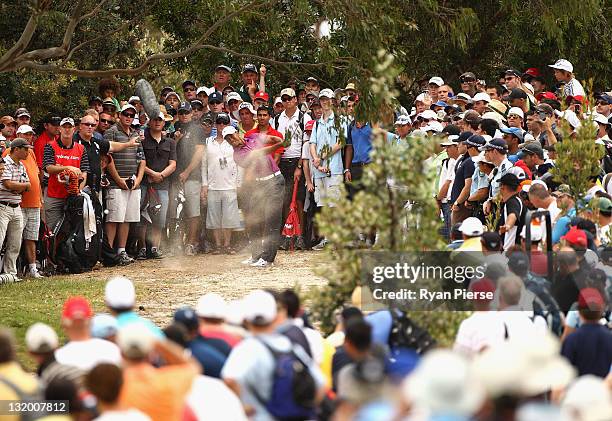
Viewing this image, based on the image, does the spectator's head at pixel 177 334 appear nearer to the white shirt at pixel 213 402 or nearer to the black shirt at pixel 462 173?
the white shirt at pixel 213 402

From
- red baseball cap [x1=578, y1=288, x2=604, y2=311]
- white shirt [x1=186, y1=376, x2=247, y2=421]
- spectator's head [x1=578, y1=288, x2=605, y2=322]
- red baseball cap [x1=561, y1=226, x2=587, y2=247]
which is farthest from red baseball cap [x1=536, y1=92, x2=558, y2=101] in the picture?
white shirt [x1=186, y1=376, x2=247, y2=421]

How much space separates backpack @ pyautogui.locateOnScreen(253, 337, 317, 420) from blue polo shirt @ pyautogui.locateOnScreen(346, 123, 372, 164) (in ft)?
39.7

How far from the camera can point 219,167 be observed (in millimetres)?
20281

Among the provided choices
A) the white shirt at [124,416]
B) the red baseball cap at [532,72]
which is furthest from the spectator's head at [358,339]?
the red baseball cap at [532,72]

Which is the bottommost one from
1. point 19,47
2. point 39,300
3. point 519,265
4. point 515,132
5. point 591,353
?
point 39,300

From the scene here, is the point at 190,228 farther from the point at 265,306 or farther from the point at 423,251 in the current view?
the point at 265,306

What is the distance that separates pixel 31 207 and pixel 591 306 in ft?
32.8

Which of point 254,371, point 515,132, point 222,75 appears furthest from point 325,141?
point 254,371

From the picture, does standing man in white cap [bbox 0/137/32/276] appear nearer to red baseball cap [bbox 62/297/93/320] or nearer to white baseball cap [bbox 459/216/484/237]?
white baseball cap [bbox 459/216/484/237]

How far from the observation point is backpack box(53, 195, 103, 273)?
18.1 metres

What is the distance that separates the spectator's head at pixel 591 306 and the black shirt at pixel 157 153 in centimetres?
1144

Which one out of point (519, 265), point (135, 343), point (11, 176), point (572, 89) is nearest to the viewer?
point (135, 343)

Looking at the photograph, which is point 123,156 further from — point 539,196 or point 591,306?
point 591,306

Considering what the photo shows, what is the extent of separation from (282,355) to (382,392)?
200cm
